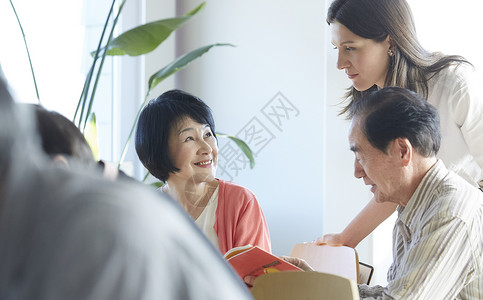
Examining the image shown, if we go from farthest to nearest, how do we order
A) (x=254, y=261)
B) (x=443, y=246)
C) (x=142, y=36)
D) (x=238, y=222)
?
(x=142, y=36), (x=238, y=222), (x=254, y=261), (x=443, y=246)

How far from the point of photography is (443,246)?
1.36 metres

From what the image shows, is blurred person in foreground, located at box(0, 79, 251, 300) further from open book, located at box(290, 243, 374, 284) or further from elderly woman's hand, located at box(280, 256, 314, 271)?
open book, located at box(290, 243, 374, 284)

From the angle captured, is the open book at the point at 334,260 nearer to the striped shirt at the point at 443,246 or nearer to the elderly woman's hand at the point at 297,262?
the elderly woman's hand at the point at 297,262

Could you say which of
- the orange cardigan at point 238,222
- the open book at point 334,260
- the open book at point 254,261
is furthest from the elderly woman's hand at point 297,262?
the orange cardigan at point 238,222

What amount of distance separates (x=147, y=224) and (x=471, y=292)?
1.18 metres

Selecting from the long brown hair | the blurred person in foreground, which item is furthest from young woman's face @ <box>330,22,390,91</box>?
the blurred person in foreground

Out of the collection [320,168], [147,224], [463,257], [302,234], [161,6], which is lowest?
[302,234]

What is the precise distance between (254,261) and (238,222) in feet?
2.09

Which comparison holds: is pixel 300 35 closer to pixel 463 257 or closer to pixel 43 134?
pixel 463 257

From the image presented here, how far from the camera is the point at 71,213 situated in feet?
1.34

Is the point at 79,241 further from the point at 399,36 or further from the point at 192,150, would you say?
the point at 192,150

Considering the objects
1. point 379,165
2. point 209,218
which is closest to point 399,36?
point 379,165

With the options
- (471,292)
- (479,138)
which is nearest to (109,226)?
(471,292)

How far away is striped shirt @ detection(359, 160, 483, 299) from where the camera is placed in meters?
1.35
